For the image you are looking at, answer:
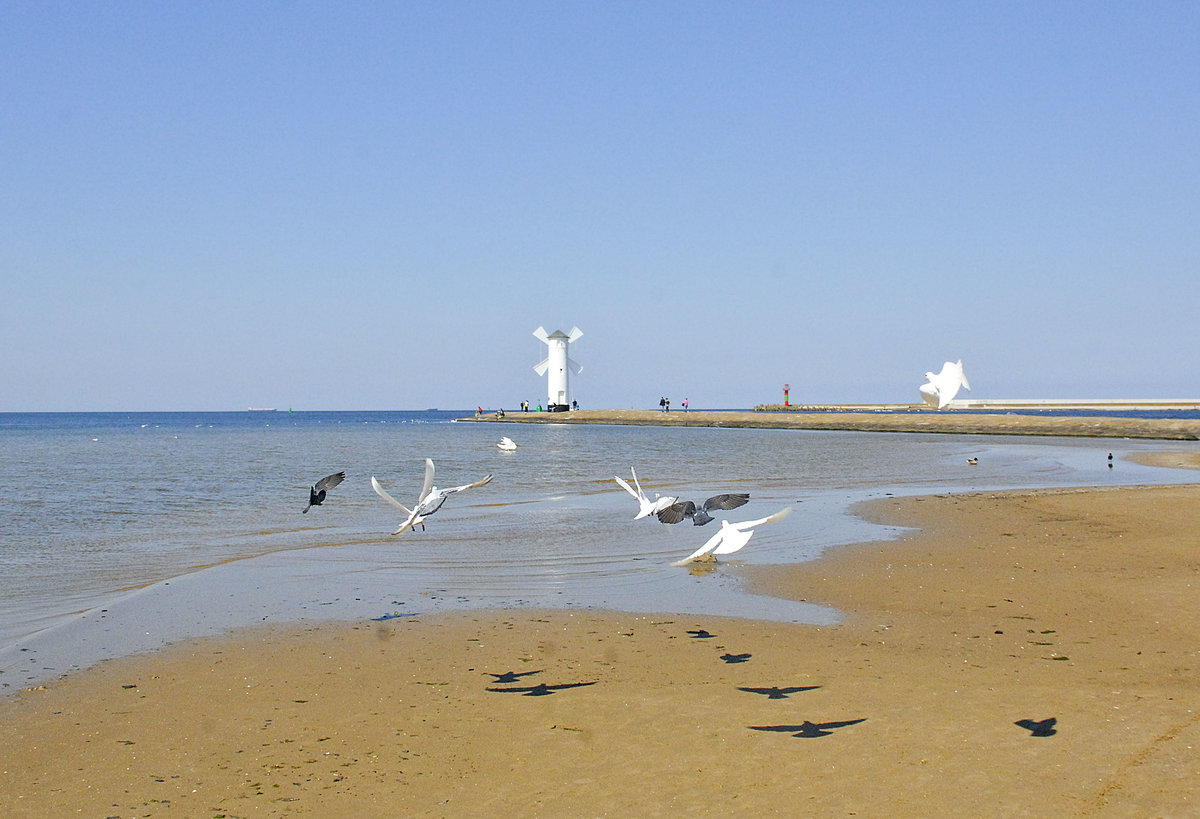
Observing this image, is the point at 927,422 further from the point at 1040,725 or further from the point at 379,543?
the point at 1040,725

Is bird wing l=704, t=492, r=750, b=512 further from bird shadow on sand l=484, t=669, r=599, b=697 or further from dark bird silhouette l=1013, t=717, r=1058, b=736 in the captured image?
dark bird silhouette l=1013, t=717, r=1058, b=736

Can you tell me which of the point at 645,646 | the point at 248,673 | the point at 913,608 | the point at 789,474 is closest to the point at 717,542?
the point at 913,608

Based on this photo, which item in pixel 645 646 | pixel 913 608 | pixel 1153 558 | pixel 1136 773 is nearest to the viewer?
pixel 1136 773

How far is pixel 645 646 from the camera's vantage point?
834 centimetres

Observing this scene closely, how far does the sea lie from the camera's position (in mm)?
10062

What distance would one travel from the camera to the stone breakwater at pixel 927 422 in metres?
58.2

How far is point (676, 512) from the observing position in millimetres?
9867

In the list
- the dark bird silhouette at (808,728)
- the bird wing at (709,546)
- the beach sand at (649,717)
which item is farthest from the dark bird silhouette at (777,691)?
the bird wing at (709,546)

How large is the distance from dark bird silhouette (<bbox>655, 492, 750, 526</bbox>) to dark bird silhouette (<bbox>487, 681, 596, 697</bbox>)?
2550mm

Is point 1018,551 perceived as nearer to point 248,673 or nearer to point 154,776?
point 248,673

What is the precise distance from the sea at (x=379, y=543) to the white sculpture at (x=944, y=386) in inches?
104

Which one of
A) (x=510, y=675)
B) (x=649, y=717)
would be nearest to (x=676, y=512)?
(x=510, y=675)

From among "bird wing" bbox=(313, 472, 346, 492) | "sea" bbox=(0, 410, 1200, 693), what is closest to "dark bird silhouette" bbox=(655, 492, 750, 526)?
"sea" bbox=(0, 410, 1200, 693)

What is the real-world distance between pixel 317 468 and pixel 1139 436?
4705cm
